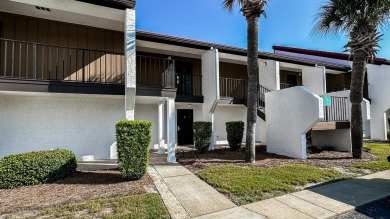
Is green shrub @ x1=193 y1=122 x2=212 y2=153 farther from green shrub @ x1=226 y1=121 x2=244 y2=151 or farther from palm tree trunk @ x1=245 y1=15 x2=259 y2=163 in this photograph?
palm tree trunk @ x1=245 y1=15 x2=259 y2=163

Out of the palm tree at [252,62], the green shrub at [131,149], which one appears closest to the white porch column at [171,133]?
the green shrub at [131,149]

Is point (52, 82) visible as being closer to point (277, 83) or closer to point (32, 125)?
point (32, 125)

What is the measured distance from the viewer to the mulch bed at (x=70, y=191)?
452cm

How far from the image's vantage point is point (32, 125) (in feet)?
27.2

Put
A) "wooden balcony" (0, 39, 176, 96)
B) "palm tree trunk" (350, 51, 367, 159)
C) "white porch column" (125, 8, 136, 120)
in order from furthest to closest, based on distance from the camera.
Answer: "palm tree trunk" (350, 51, 367, 159) → "white porch column" (125, 8, 136, 120) → "wooden balcony" (0, 39, 176, 96)

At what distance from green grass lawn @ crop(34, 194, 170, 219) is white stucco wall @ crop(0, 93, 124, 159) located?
5.02m

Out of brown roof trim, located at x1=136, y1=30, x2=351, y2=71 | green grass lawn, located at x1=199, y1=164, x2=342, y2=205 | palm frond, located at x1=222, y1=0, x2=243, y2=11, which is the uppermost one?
palm frond, located at x1=222, y1=0, x2=243, y2=11

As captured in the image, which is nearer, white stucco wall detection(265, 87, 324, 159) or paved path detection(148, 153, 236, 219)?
paved path detection(148, 153, 236, 219)

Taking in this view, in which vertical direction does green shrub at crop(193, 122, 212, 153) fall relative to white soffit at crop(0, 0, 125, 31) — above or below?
below

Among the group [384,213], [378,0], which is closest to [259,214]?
[384,213]

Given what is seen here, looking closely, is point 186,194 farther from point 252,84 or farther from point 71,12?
point 71,12

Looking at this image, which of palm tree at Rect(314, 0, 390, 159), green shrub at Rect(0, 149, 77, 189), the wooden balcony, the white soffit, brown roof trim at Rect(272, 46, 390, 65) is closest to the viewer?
green shrub at Rect(0, 149, 77, 189)

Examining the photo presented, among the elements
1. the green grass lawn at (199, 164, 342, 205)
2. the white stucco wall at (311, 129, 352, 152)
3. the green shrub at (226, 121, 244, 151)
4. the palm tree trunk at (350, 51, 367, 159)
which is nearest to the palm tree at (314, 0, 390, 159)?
the palm tree trunk at (350, 51, 367, 159)

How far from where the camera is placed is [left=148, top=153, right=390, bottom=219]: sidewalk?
14.1 feet
